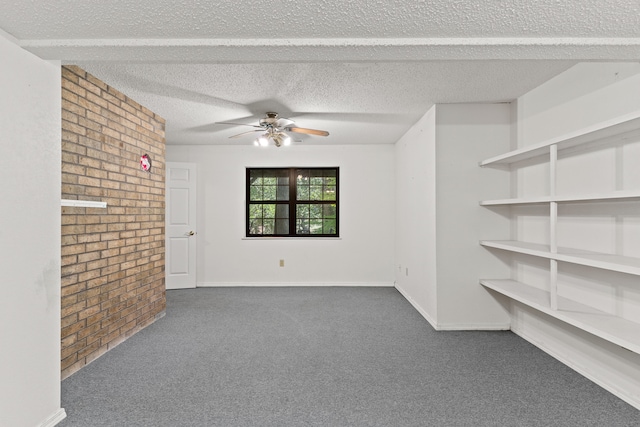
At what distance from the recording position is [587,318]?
2051mm

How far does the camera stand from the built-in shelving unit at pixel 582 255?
69.6 inches

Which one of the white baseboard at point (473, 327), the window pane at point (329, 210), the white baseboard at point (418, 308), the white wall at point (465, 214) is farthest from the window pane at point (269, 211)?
the white baseboard at point (473, 327)

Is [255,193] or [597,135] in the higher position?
[597,135]

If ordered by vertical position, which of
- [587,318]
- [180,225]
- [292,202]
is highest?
[292,202]

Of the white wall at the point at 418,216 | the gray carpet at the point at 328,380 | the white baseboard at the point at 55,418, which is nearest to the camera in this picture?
the white baseboard at the point at 55,418

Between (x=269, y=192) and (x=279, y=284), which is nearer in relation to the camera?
(x=279, y=284)

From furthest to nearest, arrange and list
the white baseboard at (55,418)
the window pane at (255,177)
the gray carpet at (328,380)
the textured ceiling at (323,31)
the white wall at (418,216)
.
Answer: the window pane at (255,177)
the white wall at (418,216)
the gray carpet at (328,380)
the white baseboard at (55,418)
the textured ceiling at (323,31)

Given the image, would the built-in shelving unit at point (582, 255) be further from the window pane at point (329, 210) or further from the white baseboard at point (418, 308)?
the window pane at point (329, 210)

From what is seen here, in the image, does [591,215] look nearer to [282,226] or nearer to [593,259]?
[593,259]

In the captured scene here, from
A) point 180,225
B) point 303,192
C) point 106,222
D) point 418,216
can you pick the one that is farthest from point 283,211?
point 106,222

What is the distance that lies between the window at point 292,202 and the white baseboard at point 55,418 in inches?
141

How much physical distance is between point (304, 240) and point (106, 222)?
2.99m

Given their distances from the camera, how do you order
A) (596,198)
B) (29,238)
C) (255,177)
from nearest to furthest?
1. (29,238)
2. (596,198)
3. (255,177)

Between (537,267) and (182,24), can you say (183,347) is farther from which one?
(537,267)
